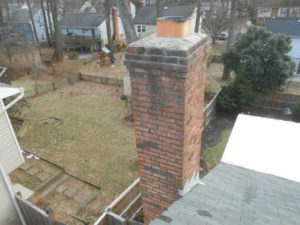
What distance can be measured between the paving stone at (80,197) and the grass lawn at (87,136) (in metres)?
0.66

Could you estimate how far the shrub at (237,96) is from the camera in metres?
12.1

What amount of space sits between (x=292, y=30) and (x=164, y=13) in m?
16.2

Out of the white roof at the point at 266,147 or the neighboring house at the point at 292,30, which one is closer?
the white roof at the point at 266,147

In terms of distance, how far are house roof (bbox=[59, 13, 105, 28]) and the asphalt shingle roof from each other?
2914 cm

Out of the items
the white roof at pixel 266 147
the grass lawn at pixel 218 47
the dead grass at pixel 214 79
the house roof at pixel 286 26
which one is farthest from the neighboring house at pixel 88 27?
the white roof at pixel 266 147

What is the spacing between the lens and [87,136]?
11.1 meters

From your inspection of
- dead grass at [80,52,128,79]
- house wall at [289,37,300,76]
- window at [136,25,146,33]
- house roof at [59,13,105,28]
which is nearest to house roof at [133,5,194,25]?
window at [136,25,146,33]

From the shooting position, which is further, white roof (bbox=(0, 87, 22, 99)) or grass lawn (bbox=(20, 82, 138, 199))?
grass lawn (bbox=(20, 82, 138, 199))

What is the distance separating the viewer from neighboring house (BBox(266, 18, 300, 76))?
60.6 ft

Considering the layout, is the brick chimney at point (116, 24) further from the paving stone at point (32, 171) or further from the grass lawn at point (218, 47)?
the paving stone at point (32, 171)

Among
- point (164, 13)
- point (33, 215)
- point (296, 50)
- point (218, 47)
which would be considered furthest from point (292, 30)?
point (33, 215)

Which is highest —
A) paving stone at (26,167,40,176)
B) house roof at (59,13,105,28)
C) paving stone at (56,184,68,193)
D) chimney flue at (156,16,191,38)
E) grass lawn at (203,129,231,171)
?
chimney flue at (156,16,191,38)

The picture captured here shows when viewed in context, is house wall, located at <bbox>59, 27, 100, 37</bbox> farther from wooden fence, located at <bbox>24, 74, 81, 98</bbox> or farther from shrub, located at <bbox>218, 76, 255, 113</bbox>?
shrub, located at <bbox>218, 76, 255, 113</bbox>

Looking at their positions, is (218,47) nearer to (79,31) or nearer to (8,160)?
(79,31)
